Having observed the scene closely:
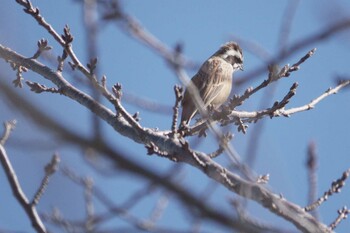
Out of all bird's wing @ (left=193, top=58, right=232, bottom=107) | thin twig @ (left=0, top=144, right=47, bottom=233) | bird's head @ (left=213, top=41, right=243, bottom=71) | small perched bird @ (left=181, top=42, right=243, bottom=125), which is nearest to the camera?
thin twig @ (left=0, top=144, right=47, bottom=233)

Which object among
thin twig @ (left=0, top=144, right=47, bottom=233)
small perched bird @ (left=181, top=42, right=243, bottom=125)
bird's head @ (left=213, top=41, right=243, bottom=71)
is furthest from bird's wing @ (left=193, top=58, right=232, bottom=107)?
thin twig @ (left=0, top=144, right=47, bottom=233)

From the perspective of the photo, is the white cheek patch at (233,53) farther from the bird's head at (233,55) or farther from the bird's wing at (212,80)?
the bird's wing at (212,80)

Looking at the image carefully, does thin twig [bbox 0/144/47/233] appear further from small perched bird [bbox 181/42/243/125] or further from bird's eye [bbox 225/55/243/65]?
bird's eye [bbox 225/55/243/65]

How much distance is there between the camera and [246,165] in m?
2.30

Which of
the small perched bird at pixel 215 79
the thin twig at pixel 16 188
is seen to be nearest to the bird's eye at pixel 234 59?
the small perched bird at pixel 215 79

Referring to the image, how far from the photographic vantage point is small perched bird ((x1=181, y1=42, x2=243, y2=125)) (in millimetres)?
7570

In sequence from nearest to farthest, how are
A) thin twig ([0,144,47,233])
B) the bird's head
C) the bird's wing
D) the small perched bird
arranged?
thin twig ([0,144,47,233])
the small perched bird
the bird's wing
the bird's head

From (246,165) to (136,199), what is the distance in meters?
0.70

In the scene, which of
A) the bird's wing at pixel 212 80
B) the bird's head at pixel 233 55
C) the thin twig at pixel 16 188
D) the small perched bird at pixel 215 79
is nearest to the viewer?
the thin twig at pixel 16 188

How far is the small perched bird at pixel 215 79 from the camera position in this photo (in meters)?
7.57

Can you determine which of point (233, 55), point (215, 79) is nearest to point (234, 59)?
point (233, 55)

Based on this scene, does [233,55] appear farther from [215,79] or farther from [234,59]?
[215,79]

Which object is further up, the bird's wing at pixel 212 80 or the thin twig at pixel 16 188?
the bird's wing at pixel 212 80

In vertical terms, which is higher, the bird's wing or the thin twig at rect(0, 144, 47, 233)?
the bird's wing
